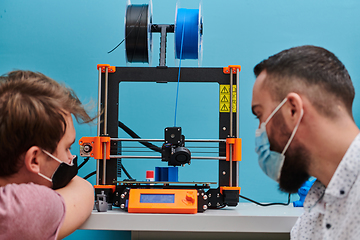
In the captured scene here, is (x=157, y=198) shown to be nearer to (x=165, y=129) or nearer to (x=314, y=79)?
(x=165, y=129)

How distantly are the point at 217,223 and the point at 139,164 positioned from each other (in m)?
1.08

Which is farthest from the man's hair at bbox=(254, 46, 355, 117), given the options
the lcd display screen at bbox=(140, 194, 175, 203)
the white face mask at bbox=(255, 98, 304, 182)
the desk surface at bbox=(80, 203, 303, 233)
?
the lcd display screen at bbox=(140, 194, 175, 203)

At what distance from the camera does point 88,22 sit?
2100 millimetres

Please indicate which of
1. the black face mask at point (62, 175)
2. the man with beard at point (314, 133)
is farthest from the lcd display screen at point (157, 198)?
the man with beard at point (314, 133)

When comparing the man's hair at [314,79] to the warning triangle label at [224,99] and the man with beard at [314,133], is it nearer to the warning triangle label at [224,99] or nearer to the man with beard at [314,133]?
the man with beard at [314,133]

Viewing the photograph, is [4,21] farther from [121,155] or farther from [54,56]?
[121,155]

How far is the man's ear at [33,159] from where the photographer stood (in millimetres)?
832

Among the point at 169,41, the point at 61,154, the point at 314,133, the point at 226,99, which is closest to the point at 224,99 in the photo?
the point at 226,99

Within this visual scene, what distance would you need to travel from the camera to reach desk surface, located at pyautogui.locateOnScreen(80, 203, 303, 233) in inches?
40.6

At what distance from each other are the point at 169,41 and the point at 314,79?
4.55ft

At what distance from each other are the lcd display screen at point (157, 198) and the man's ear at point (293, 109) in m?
0.52

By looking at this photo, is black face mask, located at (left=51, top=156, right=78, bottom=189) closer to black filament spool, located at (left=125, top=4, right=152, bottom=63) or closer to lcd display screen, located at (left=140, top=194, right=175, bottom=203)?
lcd display screen, located at (left=140, top=194, right=175, bottom=203)

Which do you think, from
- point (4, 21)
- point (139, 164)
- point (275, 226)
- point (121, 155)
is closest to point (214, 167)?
point (139, 164)

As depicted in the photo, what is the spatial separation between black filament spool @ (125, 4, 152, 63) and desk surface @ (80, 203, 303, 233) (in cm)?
72
